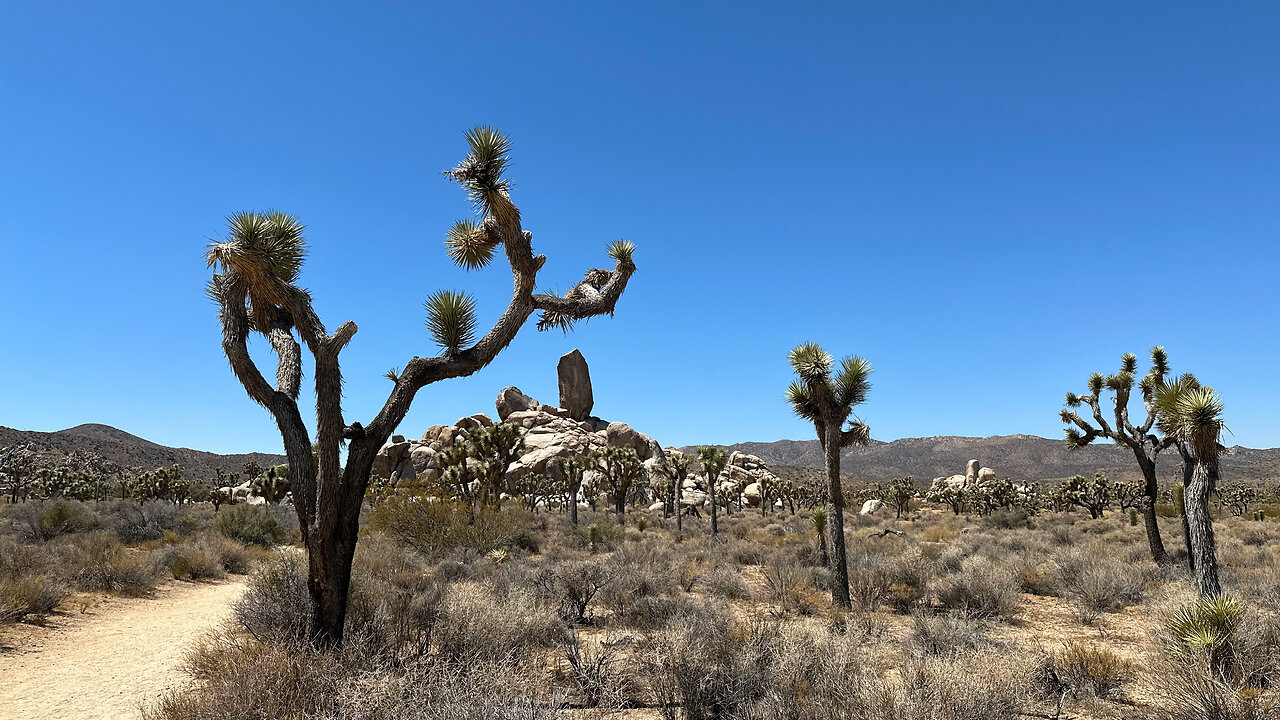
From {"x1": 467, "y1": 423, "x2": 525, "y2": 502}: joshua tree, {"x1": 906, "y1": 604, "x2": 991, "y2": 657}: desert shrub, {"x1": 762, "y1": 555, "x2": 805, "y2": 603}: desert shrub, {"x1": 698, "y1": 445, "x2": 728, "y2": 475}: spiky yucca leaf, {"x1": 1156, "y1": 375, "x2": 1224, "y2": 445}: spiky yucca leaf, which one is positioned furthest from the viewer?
{"x1": 698, "y1": 445, "x2": 728, "y2": 475}: spiky yucca leaf

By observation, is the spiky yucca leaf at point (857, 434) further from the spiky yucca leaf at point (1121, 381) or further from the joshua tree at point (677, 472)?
the joshua tree at point (677, 472)

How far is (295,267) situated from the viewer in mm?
8758

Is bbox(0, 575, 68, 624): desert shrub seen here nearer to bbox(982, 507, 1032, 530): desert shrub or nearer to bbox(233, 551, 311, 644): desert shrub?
bbox(233, 551, 311, 644): desert shrub

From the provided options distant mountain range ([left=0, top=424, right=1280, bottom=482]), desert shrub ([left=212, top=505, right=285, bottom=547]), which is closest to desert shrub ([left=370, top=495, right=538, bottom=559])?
desert shrub ([left=212, top=505, right=285, bottom=547])

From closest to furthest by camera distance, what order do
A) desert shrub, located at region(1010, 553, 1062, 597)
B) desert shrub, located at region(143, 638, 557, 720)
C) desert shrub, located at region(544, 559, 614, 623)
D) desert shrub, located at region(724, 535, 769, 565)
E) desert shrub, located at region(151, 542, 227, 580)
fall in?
1. desert shrub, located at region(143, 638, 557, 720)
2. desert shrub, located at region(544, 559, 614, 623)
3. desert shrub, located at region(1010, 553, 1062, 597)
4. desert shrub, located at region(151, 542, 227, 580)
5. desert shrub, located at region(724, 535, 769, 565)

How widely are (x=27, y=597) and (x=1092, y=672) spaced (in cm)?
1486

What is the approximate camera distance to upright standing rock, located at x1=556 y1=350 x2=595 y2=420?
249ft

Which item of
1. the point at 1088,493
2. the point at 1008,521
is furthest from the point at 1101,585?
the point at 1088,493

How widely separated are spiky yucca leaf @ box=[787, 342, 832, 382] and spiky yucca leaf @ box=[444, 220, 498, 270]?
6685mm

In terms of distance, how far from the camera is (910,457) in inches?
5256

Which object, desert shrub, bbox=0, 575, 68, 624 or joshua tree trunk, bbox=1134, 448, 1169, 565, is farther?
joshua tree trunk, bbox=1134, 448, 1169, 565

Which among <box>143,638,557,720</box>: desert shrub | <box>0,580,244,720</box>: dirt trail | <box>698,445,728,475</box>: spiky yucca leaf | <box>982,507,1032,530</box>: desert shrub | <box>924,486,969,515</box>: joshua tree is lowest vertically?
<box>924,486,969,515</box>: joshua tree

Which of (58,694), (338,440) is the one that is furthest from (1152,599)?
(58,694)

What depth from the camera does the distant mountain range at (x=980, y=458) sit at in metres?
102
